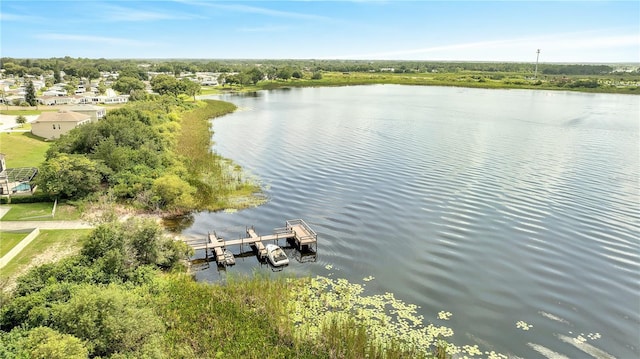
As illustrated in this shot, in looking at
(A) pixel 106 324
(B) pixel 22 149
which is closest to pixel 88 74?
(B) pixel 22 149

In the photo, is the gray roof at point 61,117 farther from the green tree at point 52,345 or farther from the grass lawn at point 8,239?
the green tree at point 52,345

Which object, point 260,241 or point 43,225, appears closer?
point 260,241

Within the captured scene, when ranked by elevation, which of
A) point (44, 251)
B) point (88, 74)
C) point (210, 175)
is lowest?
point (44, 251)

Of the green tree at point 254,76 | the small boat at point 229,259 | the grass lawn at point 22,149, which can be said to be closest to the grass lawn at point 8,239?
the small boat at point 229,259

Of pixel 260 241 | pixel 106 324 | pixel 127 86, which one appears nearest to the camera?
pixel 106 324

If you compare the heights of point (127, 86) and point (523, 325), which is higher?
point (127, 86)

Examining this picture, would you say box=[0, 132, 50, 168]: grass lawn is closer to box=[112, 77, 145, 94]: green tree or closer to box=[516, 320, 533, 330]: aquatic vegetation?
box=[516, 320, 533, 330]: aquatic vegetation

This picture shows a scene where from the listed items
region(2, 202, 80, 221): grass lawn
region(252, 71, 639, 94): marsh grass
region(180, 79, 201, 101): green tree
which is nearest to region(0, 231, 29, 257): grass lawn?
region(2, 202, 80, 221): grass lawn

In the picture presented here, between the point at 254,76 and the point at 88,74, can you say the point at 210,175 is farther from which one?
the point at 88,74
